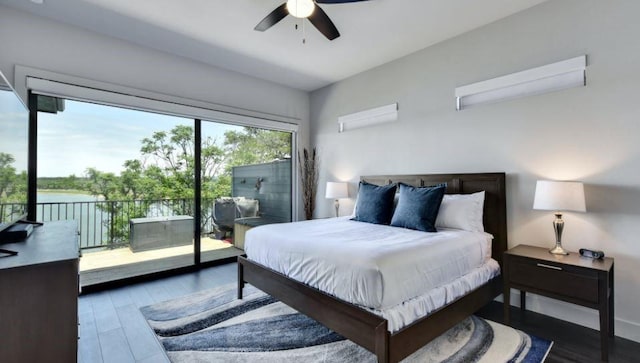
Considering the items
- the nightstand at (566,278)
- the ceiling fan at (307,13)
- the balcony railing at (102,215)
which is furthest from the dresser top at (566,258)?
the balcony railing at (102,215)

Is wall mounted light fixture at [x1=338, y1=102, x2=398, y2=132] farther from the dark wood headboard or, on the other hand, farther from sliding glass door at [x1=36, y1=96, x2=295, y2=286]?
sliding glass door at [x1=36, y1=96, x2=295, y2=286]

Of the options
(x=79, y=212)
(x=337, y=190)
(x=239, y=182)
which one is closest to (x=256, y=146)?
(x=239, y=182)

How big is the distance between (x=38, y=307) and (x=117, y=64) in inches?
118

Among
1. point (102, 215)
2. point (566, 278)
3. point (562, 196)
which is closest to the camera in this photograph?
point (566, 278)

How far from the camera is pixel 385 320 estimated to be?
1.72m

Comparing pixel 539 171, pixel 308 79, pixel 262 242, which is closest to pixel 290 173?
pixel 308 79

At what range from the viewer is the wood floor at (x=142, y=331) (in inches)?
82.4

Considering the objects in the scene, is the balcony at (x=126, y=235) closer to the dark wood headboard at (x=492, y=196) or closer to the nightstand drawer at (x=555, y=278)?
the dark wood headboard at (x=492, y=196)

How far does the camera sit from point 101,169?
3412mm

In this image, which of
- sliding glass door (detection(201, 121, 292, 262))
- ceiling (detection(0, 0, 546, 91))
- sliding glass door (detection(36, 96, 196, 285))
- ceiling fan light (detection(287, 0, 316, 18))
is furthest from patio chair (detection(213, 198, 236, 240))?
ceiling fan light (detection(287, 0, 316, 18))

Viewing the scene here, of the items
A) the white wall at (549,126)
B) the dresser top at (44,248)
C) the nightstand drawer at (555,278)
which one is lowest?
the nightstand drawer at (555,278)

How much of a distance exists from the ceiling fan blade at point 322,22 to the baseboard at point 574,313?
10.2 feet

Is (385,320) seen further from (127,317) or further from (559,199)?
(127,317)

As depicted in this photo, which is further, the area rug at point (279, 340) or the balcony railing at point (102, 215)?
the balcony railing at point (102, 215)
